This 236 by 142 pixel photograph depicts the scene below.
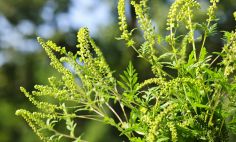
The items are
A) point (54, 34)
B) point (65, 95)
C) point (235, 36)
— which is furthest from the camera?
point (54, 34)

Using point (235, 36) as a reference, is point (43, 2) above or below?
above

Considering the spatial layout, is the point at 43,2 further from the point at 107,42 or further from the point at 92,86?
the point at 92,86

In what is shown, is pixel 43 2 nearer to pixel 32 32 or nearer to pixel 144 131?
pixel 32 32

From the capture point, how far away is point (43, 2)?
9.82m

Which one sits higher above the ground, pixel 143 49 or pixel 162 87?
pixel 143 49

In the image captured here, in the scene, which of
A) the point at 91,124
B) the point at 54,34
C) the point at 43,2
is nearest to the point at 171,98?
the point at 91,124

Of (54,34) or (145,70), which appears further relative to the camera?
(54,34)

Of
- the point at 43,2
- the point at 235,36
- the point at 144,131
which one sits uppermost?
the point at 43,2

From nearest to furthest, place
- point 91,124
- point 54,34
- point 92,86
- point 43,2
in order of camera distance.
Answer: point 92,86 → point 91,124 → point 54,34 → point 43,2

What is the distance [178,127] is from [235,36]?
27cm

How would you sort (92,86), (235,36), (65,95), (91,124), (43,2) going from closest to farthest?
(235,36), (65,95), (92,86), (91,124), (43,2)

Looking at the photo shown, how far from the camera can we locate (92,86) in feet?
5.43

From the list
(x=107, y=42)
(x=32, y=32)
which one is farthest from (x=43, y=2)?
(x=107, y=42)

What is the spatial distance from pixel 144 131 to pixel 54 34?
785cm
